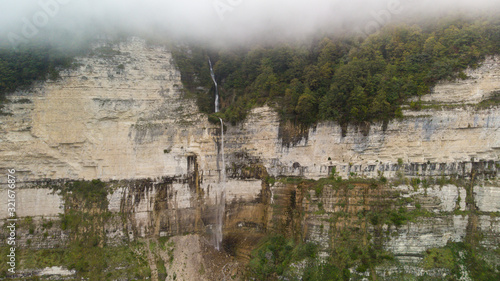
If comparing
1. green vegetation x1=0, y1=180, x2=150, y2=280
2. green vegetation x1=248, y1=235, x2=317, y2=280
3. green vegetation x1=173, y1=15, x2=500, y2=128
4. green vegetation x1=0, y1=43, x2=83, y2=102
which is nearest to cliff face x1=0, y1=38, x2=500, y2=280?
green vegetation x1=0, y1=180, x2=150, y2=280

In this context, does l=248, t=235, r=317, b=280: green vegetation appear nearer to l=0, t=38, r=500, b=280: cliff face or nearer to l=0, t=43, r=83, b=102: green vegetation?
l=0, t=38, r=500, b=280: cliff face

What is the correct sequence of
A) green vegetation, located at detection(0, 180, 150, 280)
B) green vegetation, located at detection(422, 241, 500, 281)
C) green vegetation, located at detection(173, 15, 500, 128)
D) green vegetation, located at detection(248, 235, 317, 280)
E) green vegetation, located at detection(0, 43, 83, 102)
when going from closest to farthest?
green vegetation, located at detection(422, 241, 500, 281)
green vegetation, located at detection(173, 15, 500, 128)
green vegetation, located at detection(248, 235, 317, 280)
green vegetation, located at detection(0, 180, 150, 280)
green vegetation, located at detection(0, 43, 83, 102)

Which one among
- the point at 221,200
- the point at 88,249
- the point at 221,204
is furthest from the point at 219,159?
the point at 88,249

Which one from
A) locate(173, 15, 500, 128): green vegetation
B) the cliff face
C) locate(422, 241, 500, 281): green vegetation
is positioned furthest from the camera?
locate(173, 15, 500, 128): green vegetation

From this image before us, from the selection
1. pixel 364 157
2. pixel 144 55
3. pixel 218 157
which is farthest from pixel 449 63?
pixel 144 55

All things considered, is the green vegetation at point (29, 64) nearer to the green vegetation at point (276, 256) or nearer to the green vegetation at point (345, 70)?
the green vegetation at point (345, 70)

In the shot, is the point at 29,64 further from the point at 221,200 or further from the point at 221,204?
the point at 221,204

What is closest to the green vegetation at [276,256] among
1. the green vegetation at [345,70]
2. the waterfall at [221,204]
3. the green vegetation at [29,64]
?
the waterfall at [221,204]
